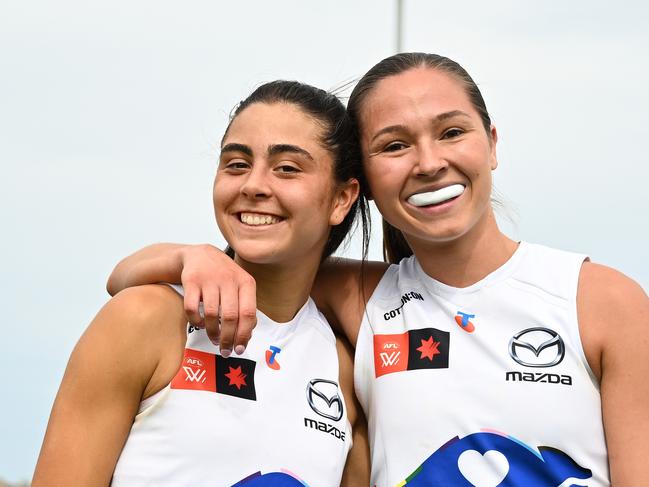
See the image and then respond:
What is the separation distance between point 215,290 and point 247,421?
1.47 ft

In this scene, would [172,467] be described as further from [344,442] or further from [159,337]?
[344,442]

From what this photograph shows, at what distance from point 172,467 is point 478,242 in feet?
4.16

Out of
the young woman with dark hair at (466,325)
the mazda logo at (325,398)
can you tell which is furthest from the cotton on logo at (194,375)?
the mazda logo at (325,398)

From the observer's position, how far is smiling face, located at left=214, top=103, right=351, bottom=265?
3340mm

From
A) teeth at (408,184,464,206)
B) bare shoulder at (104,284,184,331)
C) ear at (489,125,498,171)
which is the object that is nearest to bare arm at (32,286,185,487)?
bare shoulder at (104,284,184,331)

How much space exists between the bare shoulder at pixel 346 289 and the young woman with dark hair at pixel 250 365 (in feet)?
0.29

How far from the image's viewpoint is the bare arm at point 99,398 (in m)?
2.97

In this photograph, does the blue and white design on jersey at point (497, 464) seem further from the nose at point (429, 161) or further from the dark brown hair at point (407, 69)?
the dark brown hair at point (407, 69)

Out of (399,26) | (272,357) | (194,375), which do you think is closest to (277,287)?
(272,357)

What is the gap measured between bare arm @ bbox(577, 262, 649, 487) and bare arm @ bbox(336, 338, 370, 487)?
83 centimetres

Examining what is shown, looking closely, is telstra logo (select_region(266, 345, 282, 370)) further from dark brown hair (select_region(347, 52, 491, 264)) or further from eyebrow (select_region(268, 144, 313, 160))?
dark brown hair (select_region(347, 52, 491, 264))

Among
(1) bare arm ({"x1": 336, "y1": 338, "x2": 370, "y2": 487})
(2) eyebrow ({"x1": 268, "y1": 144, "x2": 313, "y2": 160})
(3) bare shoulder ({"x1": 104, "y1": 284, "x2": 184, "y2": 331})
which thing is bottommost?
(1) bare arm ({"x1": 336, "y1": 338, "x2": 370, "y2": 487})

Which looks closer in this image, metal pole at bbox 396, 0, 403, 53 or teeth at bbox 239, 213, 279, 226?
teeth at bbox 239, 213, 279, 226

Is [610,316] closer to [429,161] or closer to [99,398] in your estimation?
[429,161]
